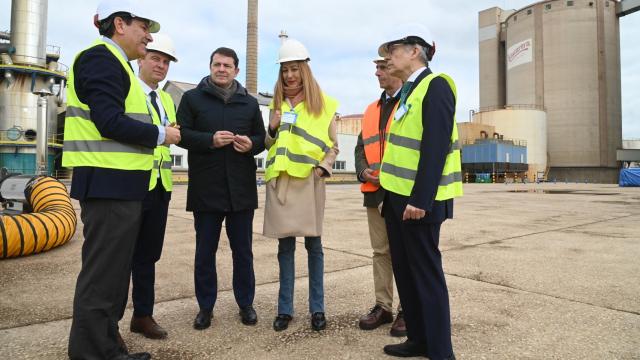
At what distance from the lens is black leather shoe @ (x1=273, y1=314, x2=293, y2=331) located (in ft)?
9.46

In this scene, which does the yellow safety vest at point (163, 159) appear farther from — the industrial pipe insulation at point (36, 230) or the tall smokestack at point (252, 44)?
the tall smokestack at point (252, 44)

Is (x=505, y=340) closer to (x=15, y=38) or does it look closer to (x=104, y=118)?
(x=104, y=118)

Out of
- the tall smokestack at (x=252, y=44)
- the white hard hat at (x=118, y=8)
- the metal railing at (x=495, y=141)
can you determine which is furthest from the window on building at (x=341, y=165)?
the white hard hat at (x=118, y=8)

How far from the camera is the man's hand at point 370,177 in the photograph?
3037 millimetres

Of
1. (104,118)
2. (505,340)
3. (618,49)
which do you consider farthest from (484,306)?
(618,49)

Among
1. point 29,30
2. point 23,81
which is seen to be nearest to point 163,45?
point 29,30

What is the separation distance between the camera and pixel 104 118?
212 cm

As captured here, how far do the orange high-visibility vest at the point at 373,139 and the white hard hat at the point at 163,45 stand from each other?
1544 millimetres

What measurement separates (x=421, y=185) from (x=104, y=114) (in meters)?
1.67

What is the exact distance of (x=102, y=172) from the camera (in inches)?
86.0

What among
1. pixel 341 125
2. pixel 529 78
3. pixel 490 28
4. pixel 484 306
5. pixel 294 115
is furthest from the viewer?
pixel 490 28

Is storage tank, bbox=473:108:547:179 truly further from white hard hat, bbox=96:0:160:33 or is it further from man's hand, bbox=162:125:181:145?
white hard hat, bbox=96:0:160:33

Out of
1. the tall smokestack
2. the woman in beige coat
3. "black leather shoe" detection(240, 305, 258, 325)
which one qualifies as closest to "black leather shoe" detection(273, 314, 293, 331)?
the woman in beige coat

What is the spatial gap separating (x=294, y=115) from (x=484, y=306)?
6.97ft
